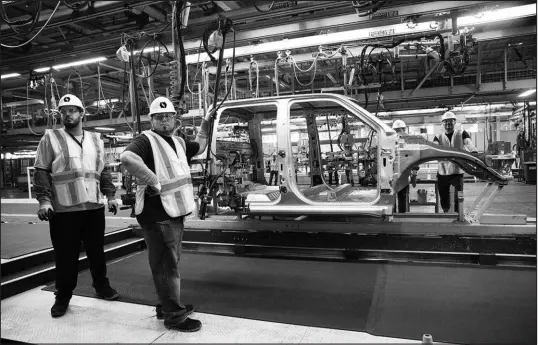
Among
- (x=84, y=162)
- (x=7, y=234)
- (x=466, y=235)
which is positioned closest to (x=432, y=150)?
(x=466, y=235)

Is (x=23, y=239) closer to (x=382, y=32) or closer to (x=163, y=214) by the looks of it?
(x=163, y=214)

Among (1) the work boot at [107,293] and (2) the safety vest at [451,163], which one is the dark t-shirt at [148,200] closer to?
(1) the work boot at [107,293]

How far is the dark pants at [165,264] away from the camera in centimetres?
279

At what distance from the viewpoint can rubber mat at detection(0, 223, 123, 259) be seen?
5.33 m

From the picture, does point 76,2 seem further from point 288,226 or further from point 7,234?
point 7,234

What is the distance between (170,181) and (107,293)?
1.46 metres

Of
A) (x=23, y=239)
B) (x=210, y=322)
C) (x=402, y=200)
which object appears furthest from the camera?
(x=23, y=239)

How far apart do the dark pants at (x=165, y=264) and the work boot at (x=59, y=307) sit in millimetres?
1029

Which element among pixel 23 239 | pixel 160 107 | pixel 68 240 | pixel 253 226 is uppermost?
pixel 160 107

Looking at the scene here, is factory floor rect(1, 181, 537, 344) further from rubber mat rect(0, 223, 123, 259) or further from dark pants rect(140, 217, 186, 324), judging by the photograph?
rubber mat rect(0, 223, 123, 259)

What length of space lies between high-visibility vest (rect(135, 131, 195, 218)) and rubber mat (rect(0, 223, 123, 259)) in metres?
3.31

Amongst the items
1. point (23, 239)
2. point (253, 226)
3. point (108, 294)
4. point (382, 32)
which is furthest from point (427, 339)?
point (23, 239)

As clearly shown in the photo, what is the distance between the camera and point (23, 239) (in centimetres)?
620

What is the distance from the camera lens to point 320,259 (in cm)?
454
